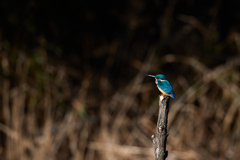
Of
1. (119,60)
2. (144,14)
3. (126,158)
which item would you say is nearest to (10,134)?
(126,158)

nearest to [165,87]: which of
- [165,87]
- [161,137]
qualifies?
[165,87]

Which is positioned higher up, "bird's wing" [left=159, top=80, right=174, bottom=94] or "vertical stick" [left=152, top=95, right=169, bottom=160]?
"bird's wing" [left=159, top=80, right=174, bottom=94]

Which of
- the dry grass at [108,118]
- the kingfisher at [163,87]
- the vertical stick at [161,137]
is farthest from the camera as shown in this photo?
the dry grass at [108,118]

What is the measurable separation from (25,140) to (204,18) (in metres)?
A: 2.35

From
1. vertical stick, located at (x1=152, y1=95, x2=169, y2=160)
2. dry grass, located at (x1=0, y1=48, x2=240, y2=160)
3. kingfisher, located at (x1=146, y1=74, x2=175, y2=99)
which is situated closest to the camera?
vertical stick, located at (x1=152, y1=95, x2=169, y2=160)

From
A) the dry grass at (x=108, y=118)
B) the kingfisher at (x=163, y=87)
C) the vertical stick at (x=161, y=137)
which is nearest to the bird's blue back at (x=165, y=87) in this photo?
the kingfisher at (x=163, y=87)

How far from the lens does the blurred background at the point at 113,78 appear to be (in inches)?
84.4

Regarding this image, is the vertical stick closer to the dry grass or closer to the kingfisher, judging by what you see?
the kingfisher

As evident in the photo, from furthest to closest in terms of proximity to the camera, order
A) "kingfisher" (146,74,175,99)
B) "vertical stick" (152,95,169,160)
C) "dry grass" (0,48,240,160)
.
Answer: "dry grass" (0,48,240,160)
"kingfisher" (146,74,175,99)
"vertical stick" (152,95,169,160)

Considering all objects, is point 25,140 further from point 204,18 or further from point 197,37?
point 204,18

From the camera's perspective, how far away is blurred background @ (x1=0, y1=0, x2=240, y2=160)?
2145 mm

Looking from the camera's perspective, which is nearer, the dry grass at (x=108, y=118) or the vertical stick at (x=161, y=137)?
the vertical stick at (x=161, y=137)

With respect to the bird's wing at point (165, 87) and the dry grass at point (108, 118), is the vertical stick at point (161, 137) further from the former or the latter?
the dry grass at point (108, 118)

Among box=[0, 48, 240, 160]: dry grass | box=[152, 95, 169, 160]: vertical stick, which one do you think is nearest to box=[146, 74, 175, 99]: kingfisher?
box=[152, 95, 169, 160]: vertical stick
